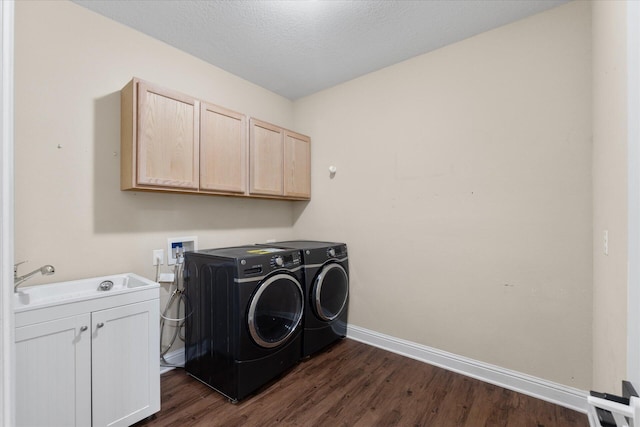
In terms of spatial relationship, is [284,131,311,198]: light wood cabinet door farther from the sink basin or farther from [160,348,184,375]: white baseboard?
[160,348,184,375]: white baseboard

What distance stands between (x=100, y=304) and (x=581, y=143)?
2.98 metres

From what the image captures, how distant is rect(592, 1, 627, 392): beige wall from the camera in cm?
104

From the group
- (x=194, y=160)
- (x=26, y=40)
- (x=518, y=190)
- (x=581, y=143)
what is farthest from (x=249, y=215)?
(x=581, y=143)

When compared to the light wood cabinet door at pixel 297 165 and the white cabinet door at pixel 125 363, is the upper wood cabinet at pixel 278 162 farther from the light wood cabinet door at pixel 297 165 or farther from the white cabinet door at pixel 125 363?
the white cabinet door at pixel 125 363

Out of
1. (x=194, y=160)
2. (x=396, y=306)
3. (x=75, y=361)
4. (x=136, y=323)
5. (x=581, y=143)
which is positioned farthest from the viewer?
(x=396, y=306)

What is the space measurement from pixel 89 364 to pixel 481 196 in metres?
2.67

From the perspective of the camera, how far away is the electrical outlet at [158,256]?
2.15 meters

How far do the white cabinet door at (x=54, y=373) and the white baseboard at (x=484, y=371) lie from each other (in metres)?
2.11

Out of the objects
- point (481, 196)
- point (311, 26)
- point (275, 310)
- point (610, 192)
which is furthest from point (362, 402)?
point (311, 26)

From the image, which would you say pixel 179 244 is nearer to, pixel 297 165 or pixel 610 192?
pixel 297 165

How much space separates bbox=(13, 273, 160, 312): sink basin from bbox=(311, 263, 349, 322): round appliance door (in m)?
1.23

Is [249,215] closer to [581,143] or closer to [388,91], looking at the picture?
[388,91]

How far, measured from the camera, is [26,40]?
1.64 meters

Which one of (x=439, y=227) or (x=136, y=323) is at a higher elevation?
(x=439, y=227)
